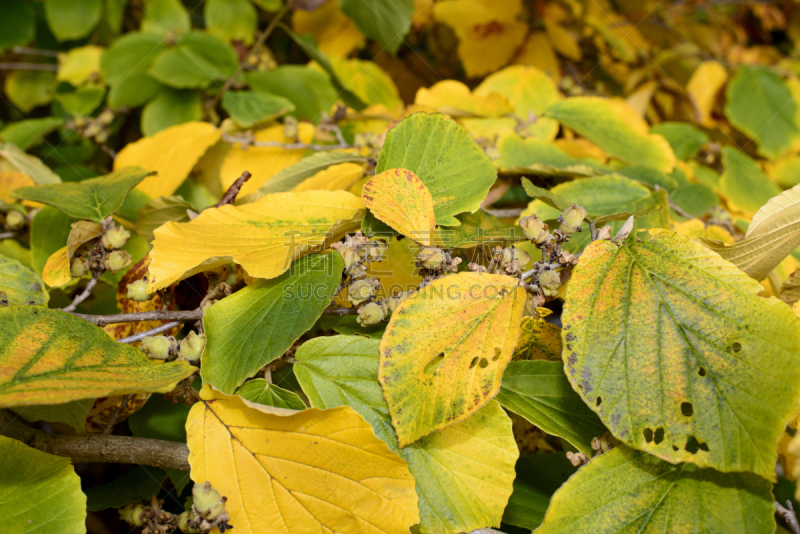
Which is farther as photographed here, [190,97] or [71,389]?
[190,97]

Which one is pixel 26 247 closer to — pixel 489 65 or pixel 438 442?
pixel 438 442

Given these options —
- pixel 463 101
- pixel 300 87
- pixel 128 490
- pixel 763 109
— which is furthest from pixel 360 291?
pixel 763 109

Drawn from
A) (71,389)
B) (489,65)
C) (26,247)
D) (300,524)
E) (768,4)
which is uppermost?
(768,4)

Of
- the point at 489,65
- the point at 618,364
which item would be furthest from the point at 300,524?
the point at 489,65

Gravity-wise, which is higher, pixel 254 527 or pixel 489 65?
pixel 489 65

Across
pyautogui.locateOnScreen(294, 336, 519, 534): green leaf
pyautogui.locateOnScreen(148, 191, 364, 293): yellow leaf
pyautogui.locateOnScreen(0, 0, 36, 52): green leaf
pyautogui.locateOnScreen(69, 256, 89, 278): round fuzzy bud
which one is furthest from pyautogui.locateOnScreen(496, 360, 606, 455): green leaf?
pyautogui.locateOnScreen(0, 0, 36, 52): green leaf

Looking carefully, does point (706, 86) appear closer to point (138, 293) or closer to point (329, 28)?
point (329, 28)
